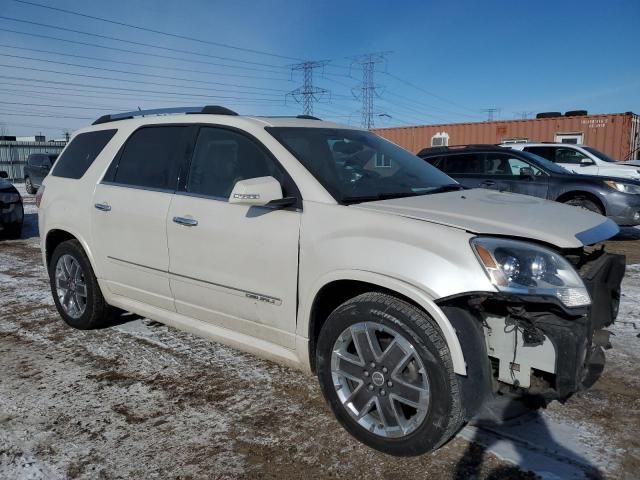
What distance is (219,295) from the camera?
327cm

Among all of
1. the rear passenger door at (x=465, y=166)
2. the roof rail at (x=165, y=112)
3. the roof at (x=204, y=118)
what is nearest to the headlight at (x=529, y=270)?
the roof at (x=204, y=118)

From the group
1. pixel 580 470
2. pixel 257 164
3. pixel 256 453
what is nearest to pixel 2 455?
pixel 256 453

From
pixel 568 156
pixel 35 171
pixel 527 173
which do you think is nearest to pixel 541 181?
pixel 527 173

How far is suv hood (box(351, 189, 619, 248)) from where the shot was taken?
2488 millimetres

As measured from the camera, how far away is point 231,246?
124 inches

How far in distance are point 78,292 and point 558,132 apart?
731 inches

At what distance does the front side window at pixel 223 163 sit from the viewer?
3289mm

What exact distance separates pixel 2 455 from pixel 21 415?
1.43 ft

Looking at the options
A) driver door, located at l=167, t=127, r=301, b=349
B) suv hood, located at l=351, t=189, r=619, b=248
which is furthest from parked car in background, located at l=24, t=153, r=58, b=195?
suv hood, located at l=351, t=189, r=619, b=248

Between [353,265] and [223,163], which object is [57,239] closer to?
[223,163]

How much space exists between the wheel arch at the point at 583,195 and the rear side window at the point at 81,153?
7.15 metres

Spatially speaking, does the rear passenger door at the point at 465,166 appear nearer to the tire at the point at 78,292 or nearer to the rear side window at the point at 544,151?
the rear side window at the point at 544,151

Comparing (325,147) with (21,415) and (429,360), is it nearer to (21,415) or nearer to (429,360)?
(429,360)

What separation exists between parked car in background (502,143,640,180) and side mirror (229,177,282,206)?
10.2 metres
